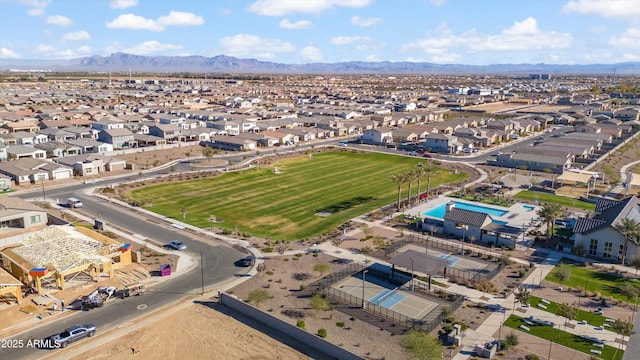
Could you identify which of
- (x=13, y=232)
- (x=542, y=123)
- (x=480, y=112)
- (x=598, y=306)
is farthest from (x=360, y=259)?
(x=480, y=112)

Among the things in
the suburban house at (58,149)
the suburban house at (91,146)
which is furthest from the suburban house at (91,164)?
the suburban house at (91,146)

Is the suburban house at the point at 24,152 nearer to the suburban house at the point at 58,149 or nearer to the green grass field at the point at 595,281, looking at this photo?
the suburban house at the point at 58,149

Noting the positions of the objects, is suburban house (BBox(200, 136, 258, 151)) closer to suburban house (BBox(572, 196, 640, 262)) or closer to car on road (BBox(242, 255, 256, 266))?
car on road (BBox(242, 255, 256, 266))

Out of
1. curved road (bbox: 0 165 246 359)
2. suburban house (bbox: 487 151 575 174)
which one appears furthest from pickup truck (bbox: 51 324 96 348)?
suburban house (bbox: 487 151 575 174)

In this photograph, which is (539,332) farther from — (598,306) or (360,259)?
(360,259)

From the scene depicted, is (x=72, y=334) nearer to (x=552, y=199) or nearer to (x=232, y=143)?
(x=552, y=199)

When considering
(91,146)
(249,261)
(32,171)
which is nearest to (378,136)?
(91,146)
